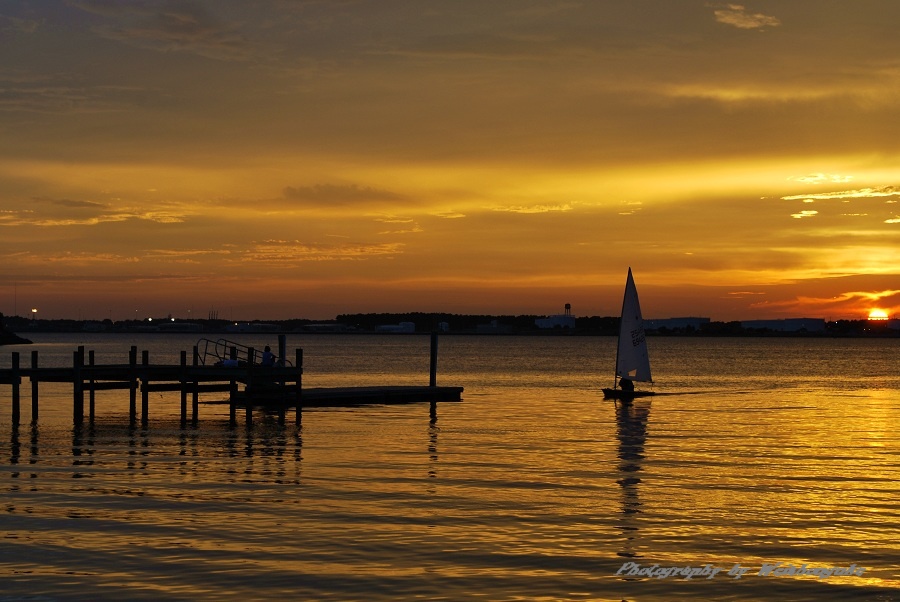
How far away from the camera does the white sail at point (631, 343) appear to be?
6094 cm

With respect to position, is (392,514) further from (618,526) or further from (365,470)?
(365,470)

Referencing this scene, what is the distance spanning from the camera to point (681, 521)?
20750mm

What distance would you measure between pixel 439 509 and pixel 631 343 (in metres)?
41.1

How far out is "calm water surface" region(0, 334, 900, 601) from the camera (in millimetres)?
15859

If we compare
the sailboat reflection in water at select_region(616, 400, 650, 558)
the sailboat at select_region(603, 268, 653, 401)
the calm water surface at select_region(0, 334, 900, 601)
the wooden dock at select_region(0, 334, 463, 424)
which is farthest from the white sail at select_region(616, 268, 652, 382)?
the wooden dock at select_region(0, 334, 463, 424)

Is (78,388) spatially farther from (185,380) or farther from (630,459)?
(630,459)

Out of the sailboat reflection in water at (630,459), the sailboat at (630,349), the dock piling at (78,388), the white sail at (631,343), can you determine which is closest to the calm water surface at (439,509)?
the sailboat reflection in water at (630,459)

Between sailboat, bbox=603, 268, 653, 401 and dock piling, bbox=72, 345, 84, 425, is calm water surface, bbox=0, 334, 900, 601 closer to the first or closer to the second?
dock piling, bbox=72, 345, 84, 425

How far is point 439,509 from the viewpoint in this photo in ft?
71.3

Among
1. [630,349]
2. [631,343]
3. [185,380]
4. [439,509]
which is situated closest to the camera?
[439,509]

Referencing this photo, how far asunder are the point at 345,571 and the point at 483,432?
2383 centimetres

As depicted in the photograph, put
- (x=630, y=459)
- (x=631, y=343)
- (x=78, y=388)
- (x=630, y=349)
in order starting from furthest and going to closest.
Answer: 1. (x=630, y=349)
2. (x=631, y=343)
3. (x=78, y=388)
4. (x=630, y=459)

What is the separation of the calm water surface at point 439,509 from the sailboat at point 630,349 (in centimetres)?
1623

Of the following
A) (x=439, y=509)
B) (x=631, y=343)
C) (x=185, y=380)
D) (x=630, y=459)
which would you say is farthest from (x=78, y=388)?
(x=631, y=343)
